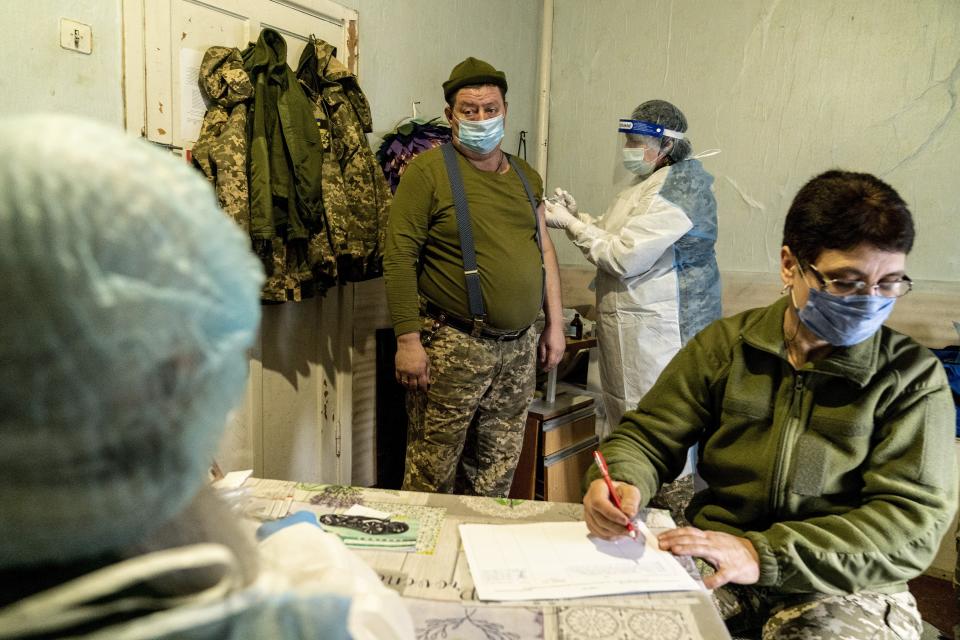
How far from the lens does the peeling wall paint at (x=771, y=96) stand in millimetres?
2838

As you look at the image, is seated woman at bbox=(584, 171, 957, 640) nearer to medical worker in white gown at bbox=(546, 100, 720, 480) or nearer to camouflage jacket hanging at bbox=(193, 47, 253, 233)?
medical worker in white gown at bbox=(546, 100, 720, 480)

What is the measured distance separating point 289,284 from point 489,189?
78cm

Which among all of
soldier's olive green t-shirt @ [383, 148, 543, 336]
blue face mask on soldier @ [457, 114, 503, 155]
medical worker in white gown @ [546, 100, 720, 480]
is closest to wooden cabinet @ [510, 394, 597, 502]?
medical worker in white gown @ [546, 100, 720, 480]

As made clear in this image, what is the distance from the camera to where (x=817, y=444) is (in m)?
1.13

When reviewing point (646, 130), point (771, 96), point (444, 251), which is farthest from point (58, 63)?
point (771, 96)

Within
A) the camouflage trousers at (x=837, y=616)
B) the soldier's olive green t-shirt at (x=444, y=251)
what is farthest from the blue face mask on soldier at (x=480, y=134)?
the camouflage trousers at (x=837, y=616)

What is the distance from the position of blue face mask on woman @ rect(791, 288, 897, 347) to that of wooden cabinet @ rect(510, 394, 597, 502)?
5.40 ft

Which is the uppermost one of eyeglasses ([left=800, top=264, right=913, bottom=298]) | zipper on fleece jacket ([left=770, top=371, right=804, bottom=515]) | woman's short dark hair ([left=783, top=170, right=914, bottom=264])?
woman's short dark hair ([left=783, top=170, right=914, bottom=264])

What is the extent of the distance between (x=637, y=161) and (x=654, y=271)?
1.48 ft

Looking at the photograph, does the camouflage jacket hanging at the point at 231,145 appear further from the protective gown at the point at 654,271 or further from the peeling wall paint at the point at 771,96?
the peeling wall paint at the point at 771,96

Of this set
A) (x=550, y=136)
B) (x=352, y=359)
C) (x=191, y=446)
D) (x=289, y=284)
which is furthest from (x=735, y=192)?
(x=191, y=446)

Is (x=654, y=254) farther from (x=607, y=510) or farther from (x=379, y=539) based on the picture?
(x=379, y=539)

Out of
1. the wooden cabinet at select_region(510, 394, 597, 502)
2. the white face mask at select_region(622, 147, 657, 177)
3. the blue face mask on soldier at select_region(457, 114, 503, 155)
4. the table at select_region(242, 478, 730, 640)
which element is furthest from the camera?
the wooden cabinet at select_region(510, 394, 597, 502)

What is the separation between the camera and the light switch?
174 centimetres
